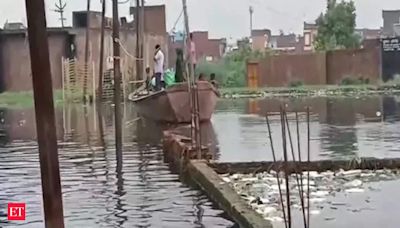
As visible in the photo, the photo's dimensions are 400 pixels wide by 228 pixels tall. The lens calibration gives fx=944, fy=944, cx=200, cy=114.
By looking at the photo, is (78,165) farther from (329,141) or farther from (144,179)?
(329,141)

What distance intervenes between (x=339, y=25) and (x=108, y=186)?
5612 centimetres

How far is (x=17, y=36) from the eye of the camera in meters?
46.3

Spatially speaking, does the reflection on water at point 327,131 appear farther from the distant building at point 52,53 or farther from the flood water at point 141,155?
the distant building at point 52,53

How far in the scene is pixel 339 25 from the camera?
67312 millimetres

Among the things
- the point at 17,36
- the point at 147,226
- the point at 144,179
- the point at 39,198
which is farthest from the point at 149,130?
the point at 17,36

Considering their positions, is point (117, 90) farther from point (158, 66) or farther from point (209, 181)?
point (158, 66)

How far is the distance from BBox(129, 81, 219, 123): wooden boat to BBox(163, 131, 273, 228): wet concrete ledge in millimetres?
8089

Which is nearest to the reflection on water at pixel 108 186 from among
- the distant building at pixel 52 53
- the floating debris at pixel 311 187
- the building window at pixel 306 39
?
the floating debris at pixel 311 187

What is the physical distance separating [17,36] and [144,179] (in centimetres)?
3419

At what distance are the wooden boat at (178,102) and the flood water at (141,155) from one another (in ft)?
1.73

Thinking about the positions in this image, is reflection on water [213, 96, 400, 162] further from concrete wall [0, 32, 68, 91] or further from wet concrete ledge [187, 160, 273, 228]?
concrete wall [0, 32, 68, 91]

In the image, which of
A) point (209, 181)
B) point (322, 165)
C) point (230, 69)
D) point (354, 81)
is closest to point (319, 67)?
point (354, 81)

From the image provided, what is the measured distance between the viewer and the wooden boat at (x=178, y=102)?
25.3 meters

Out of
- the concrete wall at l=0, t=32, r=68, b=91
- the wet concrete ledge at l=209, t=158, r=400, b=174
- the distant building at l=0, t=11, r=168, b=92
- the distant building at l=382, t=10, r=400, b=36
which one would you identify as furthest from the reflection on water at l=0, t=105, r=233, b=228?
the distant building at l=382, t=10, r=400, b=36
